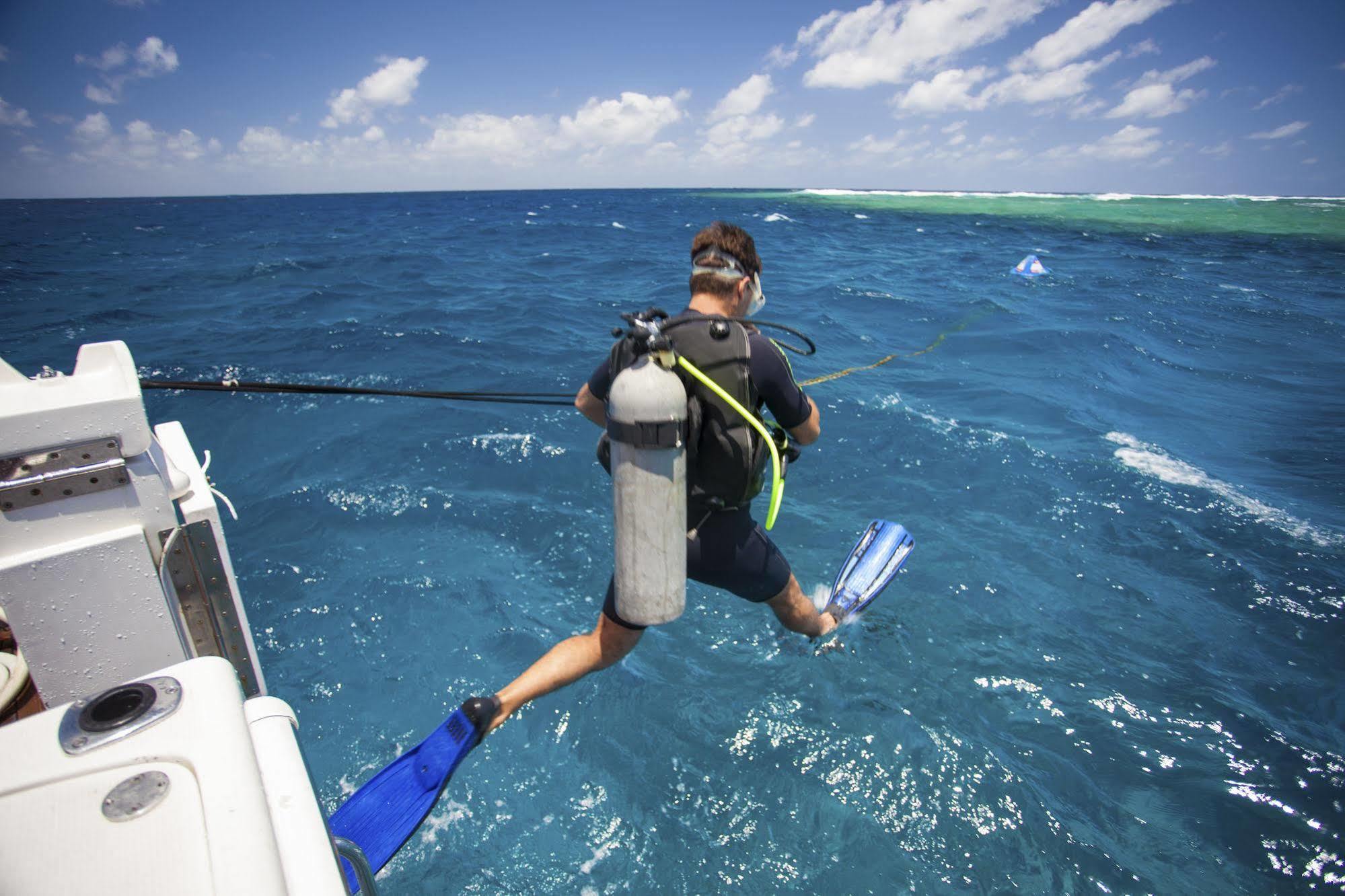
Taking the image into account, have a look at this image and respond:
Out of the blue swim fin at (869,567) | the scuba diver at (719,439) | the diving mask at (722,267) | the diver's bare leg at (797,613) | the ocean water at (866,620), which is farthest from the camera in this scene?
the blue swim fin at (869,567)

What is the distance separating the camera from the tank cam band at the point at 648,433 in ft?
7.73

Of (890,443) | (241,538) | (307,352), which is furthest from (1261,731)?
(307,352)

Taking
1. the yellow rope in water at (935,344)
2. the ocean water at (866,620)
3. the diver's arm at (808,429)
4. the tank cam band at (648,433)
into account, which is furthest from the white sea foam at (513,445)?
the tank cam band at (648,433)

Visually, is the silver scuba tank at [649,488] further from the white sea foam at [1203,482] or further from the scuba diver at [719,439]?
the white sea foam at [1203,482]

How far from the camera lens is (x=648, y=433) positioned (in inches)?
92.9

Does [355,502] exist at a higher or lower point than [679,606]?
lower

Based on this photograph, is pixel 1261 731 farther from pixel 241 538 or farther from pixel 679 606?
pixel 241 538

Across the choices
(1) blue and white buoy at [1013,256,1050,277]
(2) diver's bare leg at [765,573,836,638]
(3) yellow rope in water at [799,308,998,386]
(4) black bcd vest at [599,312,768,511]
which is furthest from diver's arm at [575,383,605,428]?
(1) blue and white buoy at [1013,256,1050,277]

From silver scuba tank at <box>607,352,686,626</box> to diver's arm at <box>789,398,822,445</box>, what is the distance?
2.45ft

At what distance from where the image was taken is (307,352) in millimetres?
10234

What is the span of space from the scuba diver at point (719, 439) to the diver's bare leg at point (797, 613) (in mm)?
135

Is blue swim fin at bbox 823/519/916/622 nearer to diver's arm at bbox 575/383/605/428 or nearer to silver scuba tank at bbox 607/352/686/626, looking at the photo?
silver scuba tank at bbox 607/352/686/626

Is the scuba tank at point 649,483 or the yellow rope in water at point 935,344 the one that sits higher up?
A: the scuba tank at point 649,483

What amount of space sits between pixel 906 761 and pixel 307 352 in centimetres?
1058
